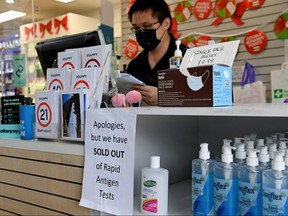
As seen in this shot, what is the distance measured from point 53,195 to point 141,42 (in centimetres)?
155

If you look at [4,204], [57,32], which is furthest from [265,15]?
[57,32]

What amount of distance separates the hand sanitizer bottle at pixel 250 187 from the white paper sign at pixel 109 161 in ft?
1.14

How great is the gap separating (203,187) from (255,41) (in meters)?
2.79

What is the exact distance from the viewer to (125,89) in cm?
158

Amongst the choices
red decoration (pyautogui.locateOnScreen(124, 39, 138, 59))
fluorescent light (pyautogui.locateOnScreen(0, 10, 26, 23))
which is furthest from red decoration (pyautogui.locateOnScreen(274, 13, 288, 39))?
fluorescent light (pyautogui.locateOnScreen(0, 10, 26, 23))

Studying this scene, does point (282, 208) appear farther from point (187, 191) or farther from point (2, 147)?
point (2, 147)

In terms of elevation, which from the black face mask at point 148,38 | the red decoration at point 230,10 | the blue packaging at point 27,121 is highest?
the red decoration at point 230,10

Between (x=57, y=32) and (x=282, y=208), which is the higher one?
(x=57, y=32)

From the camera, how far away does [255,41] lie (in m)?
3.29

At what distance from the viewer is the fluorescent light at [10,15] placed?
3635mm

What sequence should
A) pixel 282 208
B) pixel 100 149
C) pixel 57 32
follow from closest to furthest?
pixel 282 208 < pixel 100 149 < pixel 57 32

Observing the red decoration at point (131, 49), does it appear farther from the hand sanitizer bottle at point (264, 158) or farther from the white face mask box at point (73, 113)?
the hand sanitizer bottle at point (264, 158)

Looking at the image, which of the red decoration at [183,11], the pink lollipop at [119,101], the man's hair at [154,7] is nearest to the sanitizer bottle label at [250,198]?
the pink lollipop at [119,101]

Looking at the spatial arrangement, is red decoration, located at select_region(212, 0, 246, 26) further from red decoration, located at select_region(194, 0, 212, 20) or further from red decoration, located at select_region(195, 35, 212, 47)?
red decoration, located at select_region(195, 35, 212, 47)
